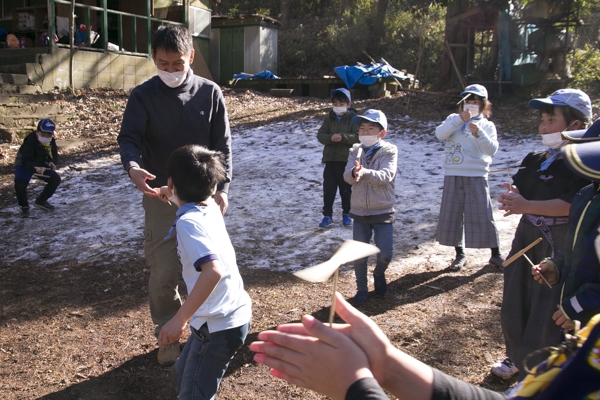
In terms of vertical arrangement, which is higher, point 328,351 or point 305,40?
point 305,40

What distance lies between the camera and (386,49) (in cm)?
2367

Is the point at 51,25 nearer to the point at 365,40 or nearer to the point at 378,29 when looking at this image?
the point at 365,40

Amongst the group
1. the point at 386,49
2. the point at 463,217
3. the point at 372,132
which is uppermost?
the point at 386,49

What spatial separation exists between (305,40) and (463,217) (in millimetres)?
21320

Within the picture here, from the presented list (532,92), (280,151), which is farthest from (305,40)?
(280,151)

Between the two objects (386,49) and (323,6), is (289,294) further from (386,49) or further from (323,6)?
(323,6)

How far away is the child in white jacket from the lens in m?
5.31

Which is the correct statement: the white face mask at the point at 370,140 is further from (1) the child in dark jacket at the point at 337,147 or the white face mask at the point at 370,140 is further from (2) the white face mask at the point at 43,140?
(2) the white face mask at the point at 43,140

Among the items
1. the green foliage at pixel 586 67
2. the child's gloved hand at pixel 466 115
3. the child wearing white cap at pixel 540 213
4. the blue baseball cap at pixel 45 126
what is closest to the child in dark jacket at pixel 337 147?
the child's gloved hand at pixel 466 115

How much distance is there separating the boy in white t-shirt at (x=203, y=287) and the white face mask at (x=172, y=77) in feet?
3.39

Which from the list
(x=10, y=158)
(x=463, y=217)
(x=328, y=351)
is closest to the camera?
(x=328, y=351)

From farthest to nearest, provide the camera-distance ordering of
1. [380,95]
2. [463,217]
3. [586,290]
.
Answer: [380,95] → [463,217] → [586,290]

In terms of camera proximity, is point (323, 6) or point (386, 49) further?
point (323, 6)

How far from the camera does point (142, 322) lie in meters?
4.62
